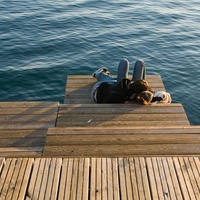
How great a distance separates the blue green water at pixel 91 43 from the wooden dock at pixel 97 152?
3949 millimetres

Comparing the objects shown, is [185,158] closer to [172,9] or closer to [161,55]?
[161,55]

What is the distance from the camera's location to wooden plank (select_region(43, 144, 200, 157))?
514 cm

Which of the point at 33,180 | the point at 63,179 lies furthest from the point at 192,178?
the point at 33,180

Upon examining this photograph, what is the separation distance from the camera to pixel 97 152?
5.17 meters

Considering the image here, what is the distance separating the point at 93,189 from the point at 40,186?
0.73 meters

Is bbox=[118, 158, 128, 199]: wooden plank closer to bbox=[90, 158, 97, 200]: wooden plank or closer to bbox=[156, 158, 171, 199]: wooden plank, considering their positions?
bbox=[90, 158, 97, 200]: wooden plank

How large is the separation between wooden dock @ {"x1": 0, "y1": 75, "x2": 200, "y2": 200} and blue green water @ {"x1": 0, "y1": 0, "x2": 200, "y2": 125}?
155 inches

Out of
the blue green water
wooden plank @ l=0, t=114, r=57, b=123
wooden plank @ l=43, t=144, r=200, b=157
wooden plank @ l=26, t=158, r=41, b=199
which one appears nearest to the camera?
wooden plank @ l=26, t=158, r=41, b=199

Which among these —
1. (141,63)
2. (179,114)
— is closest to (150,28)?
(141,63)

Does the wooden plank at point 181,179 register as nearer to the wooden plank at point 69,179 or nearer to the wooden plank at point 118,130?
the wooden plank at point 118,130

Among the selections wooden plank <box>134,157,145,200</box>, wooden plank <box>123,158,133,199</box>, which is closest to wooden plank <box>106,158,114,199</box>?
wooden plank <box>123,158,133,199</box>

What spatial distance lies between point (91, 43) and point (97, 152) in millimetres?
10107

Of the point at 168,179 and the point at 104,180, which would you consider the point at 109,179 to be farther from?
the point at 168,179

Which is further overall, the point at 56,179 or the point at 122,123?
the point at 122,123
